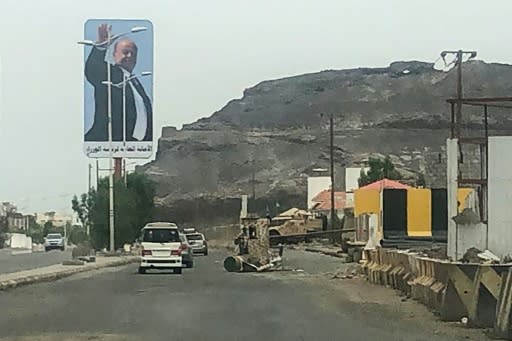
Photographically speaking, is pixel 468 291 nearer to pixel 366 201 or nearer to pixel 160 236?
pixel 160 236

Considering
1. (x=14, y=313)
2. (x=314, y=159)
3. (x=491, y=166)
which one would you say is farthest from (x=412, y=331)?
(x=314, y=159)

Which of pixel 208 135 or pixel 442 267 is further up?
pixel 208 135

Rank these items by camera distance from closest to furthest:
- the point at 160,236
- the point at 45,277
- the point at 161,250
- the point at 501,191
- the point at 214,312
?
the point at 214,312 < the point at 501,191 < the point at 45,277 < the point at 161,250 < the point at 160,236

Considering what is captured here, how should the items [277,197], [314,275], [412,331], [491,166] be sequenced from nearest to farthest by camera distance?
[412,331] → [491,166] → [314,275] → [277,197]

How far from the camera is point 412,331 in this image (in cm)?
1927

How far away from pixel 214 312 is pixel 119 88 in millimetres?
59202

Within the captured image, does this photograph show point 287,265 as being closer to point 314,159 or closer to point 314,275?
point 314,275

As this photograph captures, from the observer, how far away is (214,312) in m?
23.7

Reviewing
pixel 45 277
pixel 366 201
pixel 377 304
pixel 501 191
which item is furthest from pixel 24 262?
pixel 377 304

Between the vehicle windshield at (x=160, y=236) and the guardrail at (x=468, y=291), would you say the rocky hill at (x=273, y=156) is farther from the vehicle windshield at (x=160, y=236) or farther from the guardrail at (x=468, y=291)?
the guardrail at (x=468, y=291)

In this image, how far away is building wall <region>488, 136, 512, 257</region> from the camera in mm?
37625

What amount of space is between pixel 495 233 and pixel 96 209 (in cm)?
4734

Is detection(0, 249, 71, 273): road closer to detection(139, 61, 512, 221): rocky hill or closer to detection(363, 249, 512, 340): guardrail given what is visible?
detection(363, 249, 512, 340): guardrail

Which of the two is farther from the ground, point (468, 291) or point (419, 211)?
point (419, 211)
